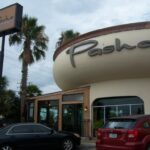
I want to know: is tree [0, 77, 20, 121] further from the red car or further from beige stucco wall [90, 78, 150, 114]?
the red car

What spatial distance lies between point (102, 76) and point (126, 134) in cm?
1278

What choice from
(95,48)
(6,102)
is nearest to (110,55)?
(95,48)

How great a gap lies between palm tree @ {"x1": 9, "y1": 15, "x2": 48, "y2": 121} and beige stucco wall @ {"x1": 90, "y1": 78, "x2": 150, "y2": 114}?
926 centimetres

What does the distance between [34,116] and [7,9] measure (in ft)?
31.5

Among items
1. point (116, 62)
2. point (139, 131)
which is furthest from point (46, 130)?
point (116, 62)

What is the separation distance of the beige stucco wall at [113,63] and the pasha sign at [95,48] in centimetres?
16

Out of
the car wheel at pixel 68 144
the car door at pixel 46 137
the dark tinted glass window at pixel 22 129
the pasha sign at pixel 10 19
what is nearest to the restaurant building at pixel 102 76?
the pasha sign at pixel 10 19

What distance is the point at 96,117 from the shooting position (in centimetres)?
2555

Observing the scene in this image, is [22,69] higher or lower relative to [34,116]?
higher

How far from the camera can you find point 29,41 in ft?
109

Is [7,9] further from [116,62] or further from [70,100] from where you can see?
[116,62]

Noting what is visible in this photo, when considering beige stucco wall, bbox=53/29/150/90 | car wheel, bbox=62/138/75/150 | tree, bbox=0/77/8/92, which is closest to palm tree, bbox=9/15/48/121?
tree, bbox=0/77/8/92

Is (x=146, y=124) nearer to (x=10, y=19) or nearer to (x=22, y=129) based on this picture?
(x=22, y=129)

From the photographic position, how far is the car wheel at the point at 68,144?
53.0ft
